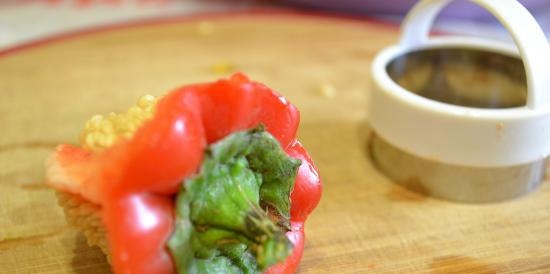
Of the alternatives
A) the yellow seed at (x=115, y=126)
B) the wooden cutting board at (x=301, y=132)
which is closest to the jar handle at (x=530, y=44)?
the wooden cutting board at (x=301, y=132)

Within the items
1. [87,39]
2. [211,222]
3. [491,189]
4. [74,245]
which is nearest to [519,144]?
[491,189]

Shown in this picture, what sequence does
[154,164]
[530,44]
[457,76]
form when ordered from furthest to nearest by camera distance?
1. [457,76]
2. [530,44]
3. [154,164]

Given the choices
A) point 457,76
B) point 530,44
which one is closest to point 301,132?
point 457,76

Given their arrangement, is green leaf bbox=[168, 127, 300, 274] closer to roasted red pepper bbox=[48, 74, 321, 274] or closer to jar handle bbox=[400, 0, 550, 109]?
roasted red pepper bbox=[48, 74, 321, 274]

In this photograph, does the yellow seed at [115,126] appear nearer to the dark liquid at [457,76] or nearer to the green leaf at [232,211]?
the green leaf at [232,211]

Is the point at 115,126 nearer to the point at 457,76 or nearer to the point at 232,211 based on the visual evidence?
the point at 232,211

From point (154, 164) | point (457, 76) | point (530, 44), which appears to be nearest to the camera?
point (154, 164)
